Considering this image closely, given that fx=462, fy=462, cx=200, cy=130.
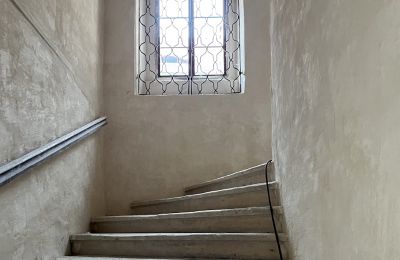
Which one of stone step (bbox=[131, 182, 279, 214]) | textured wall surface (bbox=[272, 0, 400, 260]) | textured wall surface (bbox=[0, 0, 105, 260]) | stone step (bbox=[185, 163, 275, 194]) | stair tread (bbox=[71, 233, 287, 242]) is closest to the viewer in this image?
textured wall surface (bbox=[272, 0, 400, 260])

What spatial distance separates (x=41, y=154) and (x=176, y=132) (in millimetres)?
1730

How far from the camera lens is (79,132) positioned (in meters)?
2.98

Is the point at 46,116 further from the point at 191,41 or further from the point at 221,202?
the point at 191,41

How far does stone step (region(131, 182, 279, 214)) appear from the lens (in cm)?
270

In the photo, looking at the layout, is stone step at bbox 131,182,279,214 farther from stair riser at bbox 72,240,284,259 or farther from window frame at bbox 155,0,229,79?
window frame at bbox 155,0,229,79

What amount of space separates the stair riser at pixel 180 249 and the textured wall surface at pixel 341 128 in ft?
0.76

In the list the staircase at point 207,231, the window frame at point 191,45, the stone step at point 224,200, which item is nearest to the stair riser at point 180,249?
the staircase at point 207,231

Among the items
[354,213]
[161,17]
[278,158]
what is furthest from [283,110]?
[161,17]

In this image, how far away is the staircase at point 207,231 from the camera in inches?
97.1

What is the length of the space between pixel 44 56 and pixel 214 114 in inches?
68.9

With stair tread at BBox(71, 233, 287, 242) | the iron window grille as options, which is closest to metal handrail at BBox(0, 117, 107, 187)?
stair tread at BBox(71, 233, 287, 242)

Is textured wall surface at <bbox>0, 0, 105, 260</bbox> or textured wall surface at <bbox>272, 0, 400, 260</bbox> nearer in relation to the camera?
textured wall surface at <bbox>272, 0, 400, 260</bbox>

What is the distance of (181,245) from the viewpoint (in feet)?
8.56

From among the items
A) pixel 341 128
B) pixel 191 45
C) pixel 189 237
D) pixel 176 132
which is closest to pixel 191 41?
pixel 191 45
